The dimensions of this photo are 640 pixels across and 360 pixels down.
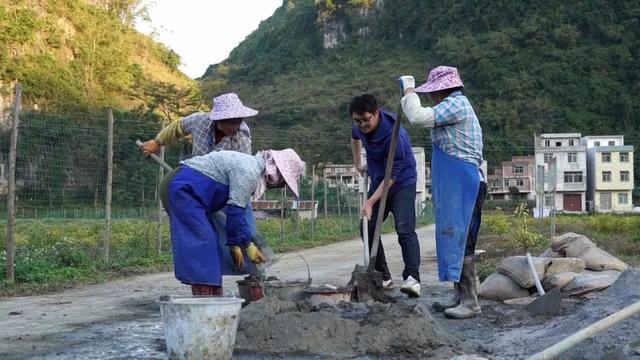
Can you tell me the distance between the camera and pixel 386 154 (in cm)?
539

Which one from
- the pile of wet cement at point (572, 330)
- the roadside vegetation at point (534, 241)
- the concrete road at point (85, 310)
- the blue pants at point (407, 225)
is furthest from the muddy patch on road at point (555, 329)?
the roadside vegetation at point (534, 241)

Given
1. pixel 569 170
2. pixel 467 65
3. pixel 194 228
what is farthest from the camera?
pixel 467 65

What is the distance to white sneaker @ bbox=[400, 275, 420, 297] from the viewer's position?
Answer: 16.9 feet

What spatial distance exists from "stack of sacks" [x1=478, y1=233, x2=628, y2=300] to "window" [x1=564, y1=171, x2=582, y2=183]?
56.3 m

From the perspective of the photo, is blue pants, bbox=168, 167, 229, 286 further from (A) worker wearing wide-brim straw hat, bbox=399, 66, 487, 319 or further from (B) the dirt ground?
(A) worker wearing wide-brim straw hat, bbox=399, 66, 487, 319

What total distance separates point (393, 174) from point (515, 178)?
194 feet

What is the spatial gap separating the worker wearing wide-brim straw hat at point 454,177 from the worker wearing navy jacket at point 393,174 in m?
0.57

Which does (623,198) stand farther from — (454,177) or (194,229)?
(194,229)

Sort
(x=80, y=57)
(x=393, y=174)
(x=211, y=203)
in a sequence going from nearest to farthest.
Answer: (x=211, y=203) → (x=393, y=174) → (x=80, y=57)

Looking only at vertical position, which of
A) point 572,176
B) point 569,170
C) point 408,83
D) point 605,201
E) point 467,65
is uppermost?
point 467,65

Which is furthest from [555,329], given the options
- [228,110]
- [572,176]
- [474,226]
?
[572,176]

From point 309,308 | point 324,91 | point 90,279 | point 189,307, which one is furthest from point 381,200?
point 324,91

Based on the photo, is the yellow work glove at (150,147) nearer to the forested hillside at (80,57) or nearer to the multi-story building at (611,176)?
the forested hillside at (80,57)

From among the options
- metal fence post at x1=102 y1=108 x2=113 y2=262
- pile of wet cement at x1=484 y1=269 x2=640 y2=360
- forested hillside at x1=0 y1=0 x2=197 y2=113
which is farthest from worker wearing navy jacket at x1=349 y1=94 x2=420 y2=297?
forested hillside at x1=0 y1=0 x2=197 y2=113
